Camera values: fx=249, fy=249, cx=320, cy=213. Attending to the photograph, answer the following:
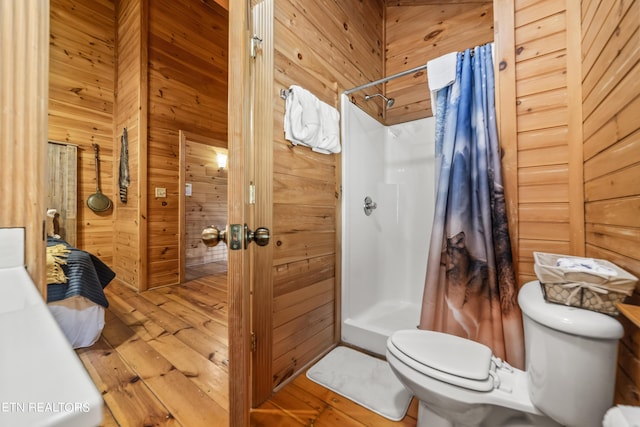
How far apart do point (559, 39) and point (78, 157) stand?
4.53m

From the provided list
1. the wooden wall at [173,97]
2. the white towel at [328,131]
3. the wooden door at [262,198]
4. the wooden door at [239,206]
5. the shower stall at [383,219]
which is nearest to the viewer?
the wooden door at [239,206]

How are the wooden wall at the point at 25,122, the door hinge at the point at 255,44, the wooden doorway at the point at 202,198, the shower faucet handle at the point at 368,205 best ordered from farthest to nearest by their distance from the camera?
the wooden doorway at the point at 202,198, the shower faucet handle at the point at 368,205, the door hinge at the point at 255,44, the wooden wall at the point at 25,122

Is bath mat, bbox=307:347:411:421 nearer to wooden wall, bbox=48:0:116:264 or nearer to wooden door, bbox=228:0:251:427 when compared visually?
wooden door, bbox=228:0:251:427

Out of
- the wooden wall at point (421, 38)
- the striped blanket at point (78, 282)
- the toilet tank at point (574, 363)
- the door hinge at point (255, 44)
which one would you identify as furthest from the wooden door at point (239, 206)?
the wooden wall at point (421, 38)

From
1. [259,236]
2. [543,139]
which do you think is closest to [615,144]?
→ [543,139]

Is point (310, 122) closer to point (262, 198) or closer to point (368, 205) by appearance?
point (262, 198)

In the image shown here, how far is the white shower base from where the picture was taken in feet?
5.39

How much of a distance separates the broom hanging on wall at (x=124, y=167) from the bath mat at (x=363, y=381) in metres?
2.98

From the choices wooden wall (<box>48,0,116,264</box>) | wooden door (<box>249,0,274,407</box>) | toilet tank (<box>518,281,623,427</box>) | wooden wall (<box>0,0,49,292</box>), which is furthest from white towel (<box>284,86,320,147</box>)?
wooden wall (<box>48,0,116,264</box>)

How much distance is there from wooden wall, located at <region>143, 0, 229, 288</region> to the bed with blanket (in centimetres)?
113

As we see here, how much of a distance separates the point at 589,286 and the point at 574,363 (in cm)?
23

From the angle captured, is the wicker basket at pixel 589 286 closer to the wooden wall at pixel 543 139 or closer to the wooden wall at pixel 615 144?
the wooden wall at pixel 615 144

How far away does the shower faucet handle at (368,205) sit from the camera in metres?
2.04

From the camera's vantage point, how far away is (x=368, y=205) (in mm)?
2068
